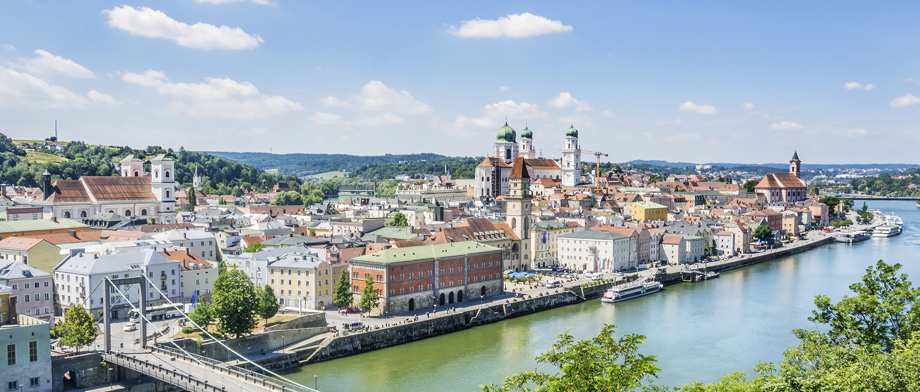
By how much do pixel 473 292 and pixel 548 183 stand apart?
56116mm

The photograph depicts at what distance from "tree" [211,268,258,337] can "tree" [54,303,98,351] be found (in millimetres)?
3732

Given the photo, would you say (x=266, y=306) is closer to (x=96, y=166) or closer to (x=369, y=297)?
(x=369, y=297)

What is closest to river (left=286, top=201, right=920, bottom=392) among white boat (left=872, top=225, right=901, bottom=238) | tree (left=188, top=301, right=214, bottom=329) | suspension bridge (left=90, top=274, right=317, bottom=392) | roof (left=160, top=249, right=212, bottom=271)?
suspension bridge (left=90, top=274, right=317, bottom=392)

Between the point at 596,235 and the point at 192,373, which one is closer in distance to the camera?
the point at 192,373

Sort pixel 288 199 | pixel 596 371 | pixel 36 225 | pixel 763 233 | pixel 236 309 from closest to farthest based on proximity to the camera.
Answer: pixel 596 371 < pixel 236 309 < pixel 36 225 < pixel 763 233 < pixel 288 199

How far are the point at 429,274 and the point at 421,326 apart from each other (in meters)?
3.80

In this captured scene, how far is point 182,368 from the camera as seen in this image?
69.1 feet

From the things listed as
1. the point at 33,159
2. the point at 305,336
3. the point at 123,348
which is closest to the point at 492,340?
the point at 305,336

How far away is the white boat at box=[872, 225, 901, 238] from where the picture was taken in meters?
73.9

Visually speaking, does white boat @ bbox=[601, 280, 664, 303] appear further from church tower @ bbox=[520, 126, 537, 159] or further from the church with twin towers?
church tower @ bbox=[520, 126, 537, 159]

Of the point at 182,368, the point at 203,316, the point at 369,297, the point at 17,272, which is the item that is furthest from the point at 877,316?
the point at 17,272

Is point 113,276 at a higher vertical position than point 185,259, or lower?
lower

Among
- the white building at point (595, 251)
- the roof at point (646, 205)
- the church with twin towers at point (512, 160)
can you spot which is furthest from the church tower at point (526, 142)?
the white building at point (595, 251)

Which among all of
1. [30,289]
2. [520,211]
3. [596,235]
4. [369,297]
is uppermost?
[520,211]
